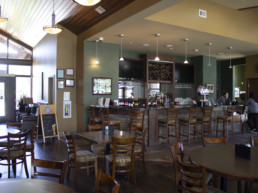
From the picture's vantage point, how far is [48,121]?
286 inches

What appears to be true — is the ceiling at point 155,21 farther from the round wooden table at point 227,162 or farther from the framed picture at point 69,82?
the round wooden table at point 227,162

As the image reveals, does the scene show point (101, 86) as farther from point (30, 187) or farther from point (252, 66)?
point (252, 66)

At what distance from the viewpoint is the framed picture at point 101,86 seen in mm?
8039

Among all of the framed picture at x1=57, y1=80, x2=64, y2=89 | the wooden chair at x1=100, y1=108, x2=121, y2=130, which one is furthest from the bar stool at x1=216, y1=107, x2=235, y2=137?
the framed picture at x1=57, y1=80, x2=64, y2=89

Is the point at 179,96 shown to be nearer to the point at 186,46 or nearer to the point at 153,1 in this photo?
the point at 186,46

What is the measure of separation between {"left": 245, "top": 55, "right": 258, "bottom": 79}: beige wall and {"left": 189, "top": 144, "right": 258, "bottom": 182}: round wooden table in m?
8.40

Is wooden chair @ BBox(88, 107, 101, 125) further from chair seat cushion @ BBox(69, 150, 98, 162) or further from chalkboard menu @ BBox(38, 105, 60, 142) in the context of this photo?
chair seat cushion @ BBox(69, 150, 98, 162)

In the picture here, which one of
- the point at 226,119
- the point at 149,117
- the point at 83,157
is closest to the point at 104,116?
the point at 149,117

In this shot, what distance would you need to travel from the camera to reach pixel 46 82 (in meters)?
9.28

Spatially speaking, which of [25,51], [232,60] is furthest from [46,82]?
[232,60]

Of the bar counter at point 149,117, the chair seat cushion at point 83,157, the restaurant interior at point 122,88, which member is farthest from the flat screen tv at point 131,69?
the chair seat cushion at point 83,157

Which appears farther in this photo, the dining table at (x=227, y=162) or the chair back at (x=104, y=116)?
the chair back at (x=104, y=116)

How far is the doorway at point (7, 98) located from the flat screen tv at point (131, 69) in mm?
5830

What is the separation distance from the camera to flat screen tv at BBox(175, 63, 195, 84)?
1088 cm
